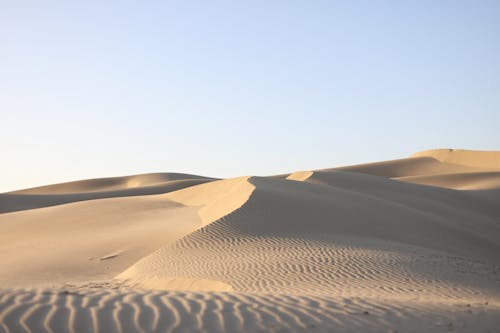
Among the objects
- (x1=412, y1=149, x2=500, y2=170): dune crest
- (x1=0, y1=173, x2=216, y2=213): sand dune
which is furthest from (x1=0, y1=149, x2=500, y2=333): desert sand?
(x1=412, y1=149, x2=500, y2=170): dune crest

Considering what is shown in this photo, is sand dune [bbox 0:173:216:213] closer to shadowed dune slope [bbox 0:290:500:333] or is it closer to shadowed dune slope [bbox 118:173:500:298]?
shadowed dune slope [bbox 118:173:500:298]

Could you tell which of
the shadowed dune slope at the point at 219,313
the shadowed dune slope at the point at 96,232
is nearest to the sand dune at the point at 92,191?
the shadowed dune slope at the point at 96,232

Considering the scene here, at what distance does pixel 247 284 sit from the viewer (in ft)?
33.4

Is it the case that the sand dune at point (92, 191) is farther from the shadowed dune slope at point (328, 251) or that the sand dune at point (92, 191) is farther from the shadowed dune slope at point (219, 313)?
the shadowed dune slope at point (219, 313)

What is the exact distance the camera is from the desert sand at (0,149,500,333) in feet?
20.6

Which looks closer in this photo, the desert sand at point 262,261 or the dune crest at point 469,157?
the desert sand at point 262,261

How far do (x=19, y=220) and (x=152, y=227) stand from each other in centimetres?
976

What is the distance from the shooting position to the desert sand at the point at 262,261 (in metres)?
6.29

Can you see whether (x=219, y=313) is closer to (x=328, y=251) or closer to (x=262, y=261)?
(x=262, y=261)

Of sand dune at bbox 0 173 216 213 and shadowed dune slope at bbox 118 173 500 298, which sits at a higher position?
shadowed dune slope at bbox 118 173 500 298

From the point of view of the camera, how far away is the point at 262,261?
12.3 meters

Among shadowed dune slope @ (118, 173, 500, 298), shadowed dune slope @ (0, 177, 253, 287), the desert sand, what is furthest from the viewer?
shadowed dune slope @ (0, 177, 253, 287)

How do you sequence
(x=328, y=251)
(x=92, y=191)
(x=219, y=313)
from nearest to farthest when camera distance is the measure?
1. (x=219, y=313)
2. (x=328, y=251)
3. (x=92, y=191)

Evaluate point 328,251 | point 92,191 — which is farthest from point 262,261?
point 92,191
